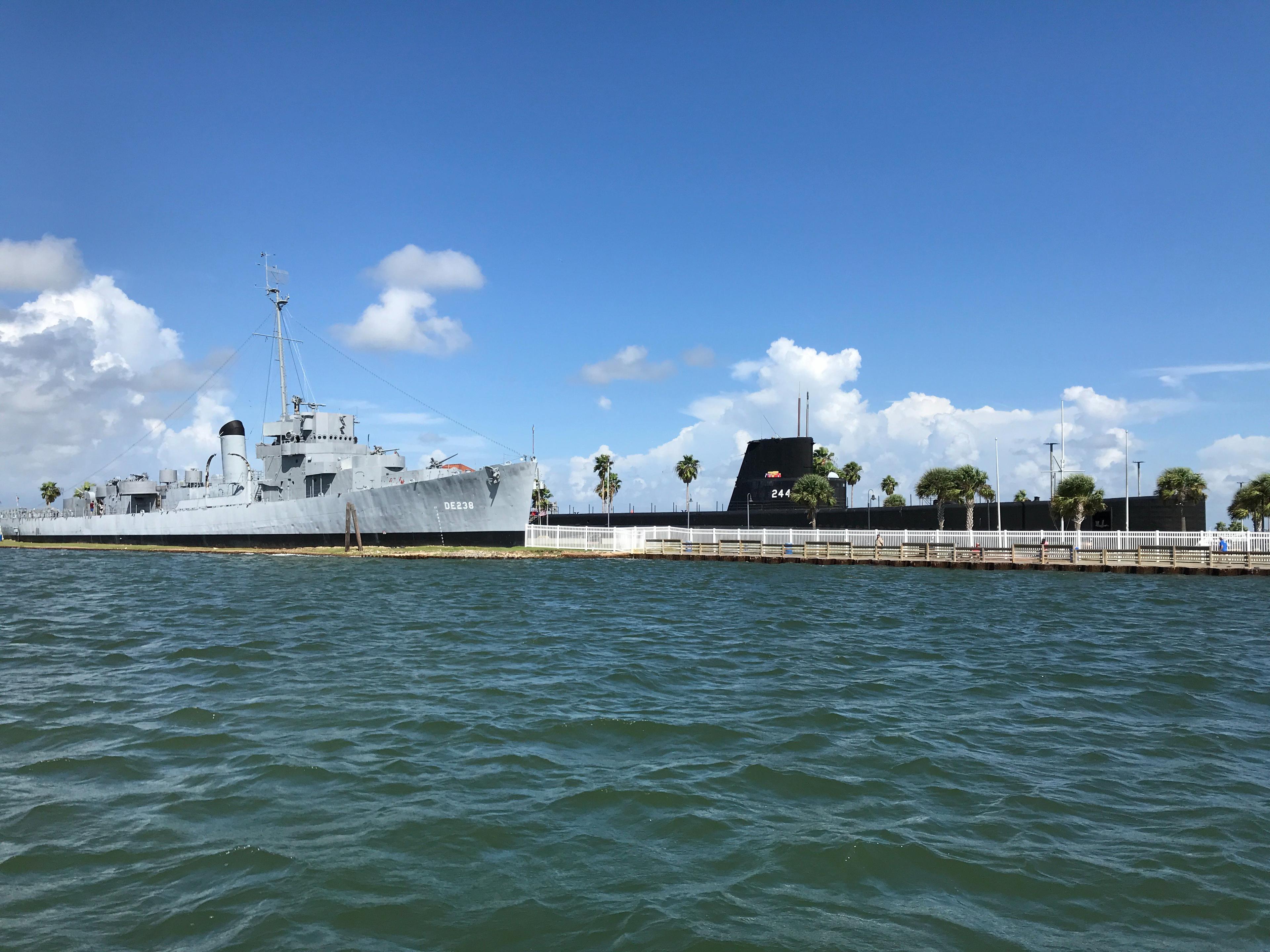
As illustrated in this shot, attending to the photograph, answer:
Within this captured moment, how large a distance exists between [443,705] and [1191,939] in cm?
832

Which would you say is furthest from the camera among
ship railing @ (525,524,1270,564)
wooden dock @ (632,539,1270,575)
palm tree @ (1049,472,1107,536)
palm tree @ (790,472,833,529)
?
palm tree @ (790,472,833,529)

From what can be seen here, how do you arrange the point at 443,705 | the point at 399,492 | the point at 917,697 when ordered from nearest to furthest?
the point at 443,705 → the point at 917,697 → the point at 399,492

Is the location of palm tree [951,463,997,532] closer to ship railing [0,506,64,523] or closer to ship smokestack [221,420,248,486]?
ship smokestack [221,420,248,486]

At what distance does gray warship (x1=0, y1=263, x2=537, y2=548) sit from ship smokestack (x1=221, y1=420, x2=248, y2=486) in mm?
60

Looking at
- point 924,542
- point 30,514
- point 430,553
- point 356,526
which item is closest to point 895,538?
point 924,542

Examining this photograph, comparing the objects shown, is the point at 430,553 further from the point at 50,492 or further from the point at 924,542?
the point at 50,492

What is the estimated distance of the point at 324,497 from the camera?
44562mm

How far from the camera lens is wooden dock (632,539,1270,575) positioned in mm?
32688

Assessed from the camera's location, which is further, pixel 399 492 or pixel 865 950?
pixel 399 492

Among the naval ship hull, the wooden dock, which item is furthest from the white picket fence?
the naval ship hull

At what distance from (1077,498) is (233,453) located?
52782mm

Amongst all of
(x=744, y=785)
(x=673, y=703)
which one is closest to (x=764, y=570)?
(x=673, y=703)

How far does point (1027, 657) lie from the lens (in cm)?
1452

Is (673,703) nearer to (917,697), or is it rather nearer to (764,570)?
(917,697)
